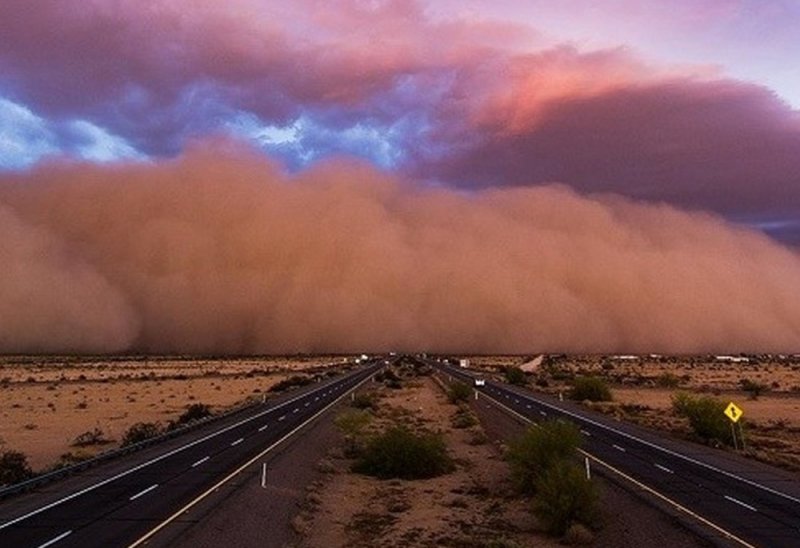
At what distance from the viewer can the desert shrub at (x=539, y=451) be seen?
2434 cm

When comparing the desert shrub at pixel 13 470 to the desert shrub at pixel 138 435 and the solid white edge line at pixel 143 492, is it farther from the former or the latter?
the desert shrub at pixel 138 435

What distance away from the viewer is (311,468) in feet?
93.1

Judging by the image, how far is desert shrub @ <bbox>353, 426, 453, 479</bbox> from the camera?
92.3ft

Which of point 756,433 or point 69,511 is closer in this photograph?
point 69,511

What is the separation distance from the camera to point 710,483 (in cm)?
2553

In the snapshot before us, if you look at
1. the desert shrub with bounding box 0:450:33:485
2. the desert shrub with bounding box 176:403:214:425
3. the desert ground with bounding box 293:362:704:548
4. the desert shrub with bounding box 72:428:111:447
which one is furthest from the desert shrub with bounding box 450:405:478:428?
the desert shrub with bounding box 0:450:33:485

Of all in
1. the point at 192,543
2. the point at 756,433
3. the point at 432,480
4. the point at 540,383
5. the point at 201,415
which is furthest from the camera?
the point at 540,383

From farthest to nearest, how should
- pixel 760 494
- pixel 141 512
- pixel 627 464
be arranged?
pixel 627 464 → pixel 760 494 → pixel 141 512

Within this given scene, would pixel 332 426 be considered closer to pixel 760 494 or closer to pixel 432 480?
pixel 432 480

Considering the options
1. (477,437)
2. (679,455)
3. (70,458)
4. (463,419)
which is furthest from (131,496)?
(463,419)

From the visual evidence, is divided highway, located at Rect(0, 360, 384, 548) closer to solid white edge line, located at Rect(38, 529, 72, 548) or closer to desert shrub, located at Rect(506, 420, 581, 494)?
solid white edge line, located at Rect(38, 529, 72, 548)

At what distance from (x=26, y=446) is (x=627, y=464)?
30.5 meters

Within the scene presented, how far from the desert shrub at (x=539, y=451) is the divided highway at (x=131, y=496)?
11.0 meters

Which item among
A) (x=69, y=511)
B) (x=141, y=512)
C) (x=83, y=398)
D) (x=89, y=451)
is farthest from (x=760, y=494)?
(x=83, y=398)
